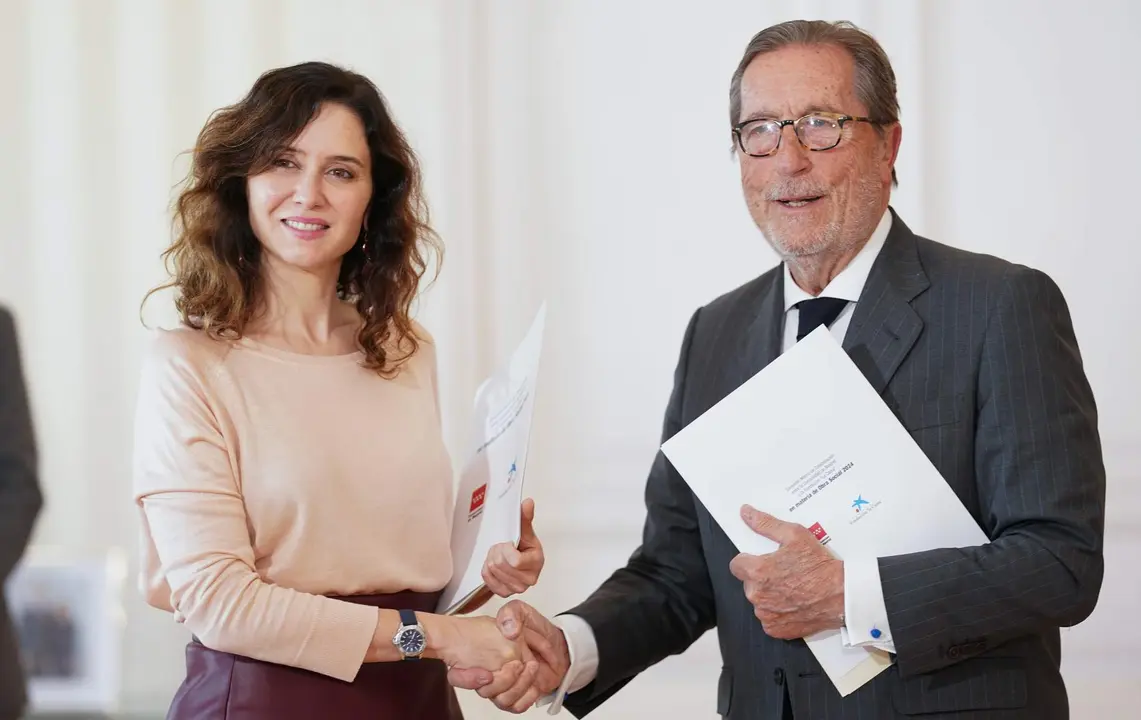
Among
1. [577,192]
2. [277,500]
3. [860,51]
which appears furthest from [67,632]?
[577,192]

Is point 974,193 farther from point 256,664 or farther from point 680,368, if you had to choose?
point 256,664

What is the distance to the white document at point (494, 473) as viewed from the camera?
1896 mm

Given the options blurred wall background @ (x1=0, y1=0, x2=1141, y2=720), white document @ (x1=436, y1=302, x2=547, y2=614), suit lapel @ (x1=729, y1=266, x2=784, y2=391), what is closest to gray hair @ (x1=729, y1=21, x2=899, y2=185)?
suit lapel @ (x1=729, y1=266, x2=784, y2=391)

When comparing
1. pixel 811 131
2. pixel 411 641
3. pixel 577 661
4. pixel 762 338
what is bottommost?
pixel 577 661

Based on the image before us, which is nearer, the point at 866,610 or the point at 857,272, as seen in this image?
the point at 866,610

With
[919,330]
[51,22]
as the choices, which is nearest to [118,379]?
[51,22]

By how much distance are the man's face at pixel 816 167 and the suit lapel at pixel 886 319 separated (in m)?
0.09

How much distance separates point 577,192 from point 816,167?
1.65 metres

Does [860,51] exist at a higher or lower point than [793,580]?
higher

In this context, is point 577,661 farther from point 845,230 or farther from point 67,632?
point 67,632

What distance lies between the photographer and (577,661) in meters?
2.13

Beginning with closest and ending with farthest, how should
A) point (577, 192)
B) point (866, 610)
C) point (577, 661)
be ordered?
point (866, 610)
point (577, 661)
point (577, 192)

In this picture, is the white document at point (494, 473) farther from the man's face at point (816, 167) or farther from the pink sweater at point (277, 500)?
the man's face at point (816, 167)

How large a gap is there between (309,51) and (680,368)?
6.17ft
